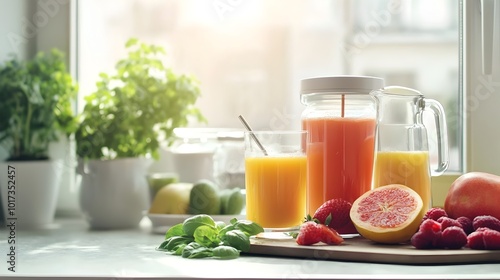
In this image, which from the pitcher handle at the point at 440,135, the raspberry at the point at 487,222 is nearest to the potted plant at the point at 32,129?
the pitcher handle at the point at 440,135

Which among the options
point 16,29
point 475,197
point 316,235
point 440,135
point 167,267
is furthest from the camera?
point 16,29

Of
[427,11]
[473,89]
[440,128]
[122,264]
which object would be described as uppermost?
[427,11]

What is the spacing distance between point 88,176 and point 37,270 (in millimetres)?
651

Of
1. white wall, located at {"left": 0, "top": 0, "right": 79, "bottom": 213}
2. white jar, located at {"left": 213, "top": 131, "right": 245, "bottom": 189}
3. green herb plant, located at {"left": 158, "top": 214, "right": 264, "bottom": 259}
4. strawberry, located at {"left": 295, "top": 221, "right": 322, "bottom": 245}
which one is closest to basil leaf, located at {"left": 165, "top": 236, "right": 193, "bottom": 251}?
green herb plant, located at {"left": 158, "top": 214, "right": 264, "bottom": 259}

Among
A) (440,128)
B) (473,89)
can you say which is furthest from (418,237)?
(473,89)

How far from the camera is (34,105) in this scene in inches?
66.0

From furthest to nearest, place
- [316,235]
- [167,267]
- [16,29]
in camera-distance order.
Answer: [16,29] → [316,235] → [167,267]

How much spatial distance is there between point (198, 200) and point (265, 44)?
0.52 m

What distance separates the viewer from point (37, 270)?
1048 mm

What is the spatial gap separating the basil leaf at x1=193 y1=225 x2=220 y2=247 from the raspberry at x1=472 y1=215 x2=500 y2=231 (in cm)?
46

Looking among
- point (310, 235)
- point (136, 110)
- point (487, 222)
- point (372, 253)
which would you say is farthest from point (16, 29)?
point (487, 222)

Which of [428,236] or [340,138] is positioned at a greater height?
[340,138]

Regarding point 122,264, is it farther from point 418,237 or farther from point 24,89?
point 24,89

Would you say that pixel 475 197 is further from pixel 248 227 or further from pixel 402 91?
pixel 248 227
